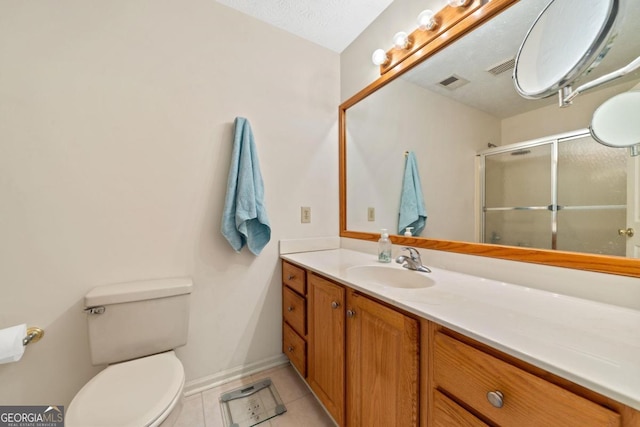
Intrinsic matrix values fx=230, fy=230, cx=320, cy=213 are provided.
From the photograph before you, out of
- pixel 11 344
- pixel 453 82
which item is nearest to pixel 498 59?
pixel 453 82

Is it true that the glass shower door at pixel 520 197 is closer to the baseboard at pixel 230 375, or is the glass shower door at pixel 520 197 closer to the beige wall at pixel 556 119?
the beige wall at pixel 556 119

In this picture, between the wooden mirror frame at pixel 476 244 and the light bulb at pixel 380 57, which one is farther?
the light bulb at pixel 380 57

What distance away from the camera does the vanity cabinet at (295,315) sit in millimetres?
1282

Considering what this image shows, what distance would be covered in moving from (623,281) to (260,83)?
1.83 metres

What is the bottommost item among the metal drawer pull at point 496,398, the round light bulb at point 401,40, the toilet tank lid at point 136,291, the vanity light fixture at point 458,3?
the metal drawer pull at point 496,398

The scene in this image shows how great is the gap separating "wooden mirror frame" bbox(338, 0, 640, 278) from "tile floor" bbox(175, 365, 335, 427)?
1.00 metres

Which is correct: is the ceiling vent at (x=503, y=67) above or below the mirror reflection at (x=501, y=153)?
above

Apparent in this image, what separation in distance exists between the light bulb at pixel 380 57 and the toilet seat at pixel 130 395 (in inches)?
74.4

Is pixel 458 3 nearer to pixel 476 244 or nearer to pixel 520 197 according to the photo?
pixel 520 197

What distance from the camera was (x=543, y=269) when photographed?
80 centimetres

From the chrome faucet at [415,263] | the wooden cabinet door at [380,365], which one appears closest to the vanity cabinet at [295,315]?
the wooden cabinet door at [380,365]

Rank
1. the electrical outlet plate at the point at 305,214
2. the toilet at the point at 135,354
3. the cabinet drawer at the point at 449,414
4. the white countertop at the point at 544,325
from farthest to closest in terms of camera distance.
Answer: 1. the electrical outlet plate at the point at 305,214
2. the toilet at the point at 135,354
3. the cabinet drawer at the point at 449,414
4. the white countertop at the point at 544,325

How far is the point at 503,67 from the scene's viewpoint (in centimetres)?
94

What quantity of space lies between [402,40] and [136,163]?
1.56 metres
